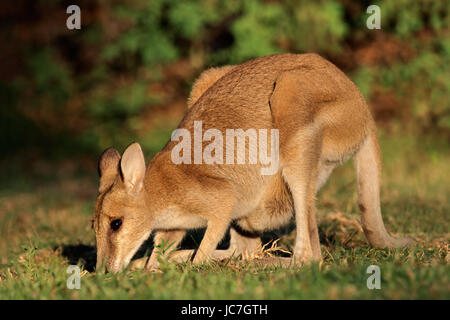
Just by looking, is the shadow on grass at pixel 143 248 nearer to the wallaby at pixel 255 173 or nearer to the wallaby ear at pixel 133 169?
the wallaby at pixel 255 173

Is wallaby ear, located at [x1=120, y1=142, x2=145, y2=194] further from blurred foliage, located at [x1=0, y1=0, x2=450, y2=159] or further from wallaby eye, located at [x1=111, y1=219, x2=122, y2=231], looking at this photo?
blurred foliage, located at [x1=0, y1=0, x2=450, y2=159]

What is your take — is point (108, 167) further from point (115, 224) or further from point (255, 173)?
point (255, 173)

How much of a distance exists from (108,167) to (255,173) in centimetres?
103

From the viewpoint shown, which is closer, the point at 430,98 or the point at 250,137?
the point at 250,137

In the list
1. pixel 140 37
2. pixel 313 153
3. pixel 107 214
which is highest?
pixel 140 37

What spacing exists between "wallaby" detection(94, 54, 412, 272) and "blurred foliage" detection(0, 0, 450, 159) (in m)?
4.75

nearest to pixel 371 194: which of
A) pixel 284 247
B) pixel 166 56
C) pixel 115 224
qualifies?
pixel 284 247

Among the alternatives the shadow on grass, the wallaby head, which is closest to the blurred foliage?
the shadow on grass

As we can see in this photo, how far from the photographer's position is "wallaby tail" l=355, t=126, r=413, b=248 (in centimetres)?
425

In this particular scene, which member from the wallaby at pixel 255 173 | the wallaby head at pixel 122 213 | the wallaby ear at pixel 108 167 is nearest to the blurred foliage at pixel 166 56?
the wallaby at pixel 255 173

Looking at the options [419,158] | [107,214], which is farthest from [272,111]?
[419,158]

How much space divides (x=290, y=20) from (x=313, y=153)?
5.81 meters
